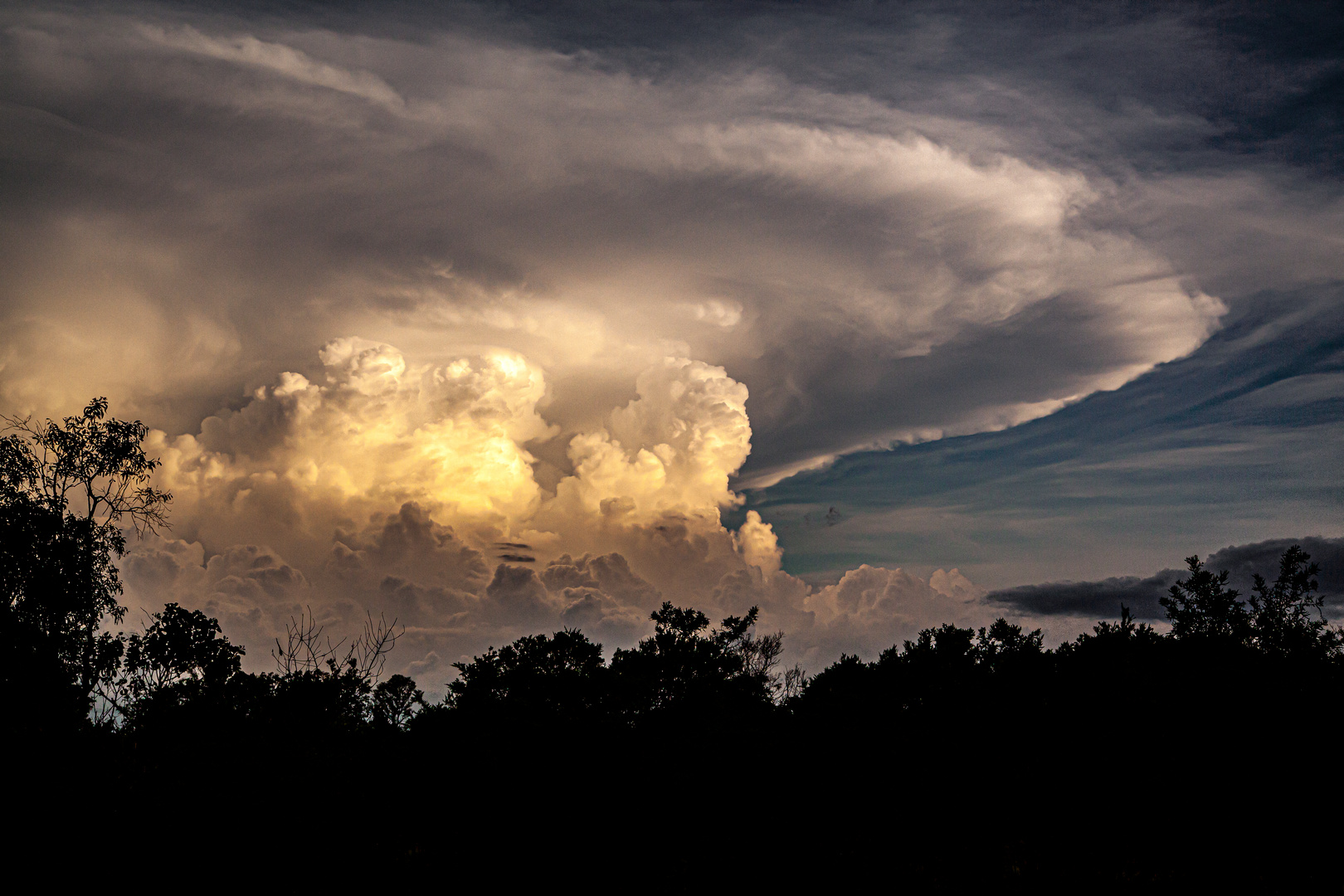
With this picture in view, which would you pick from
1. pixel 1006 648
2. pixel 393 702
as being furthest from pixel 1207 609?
pixel 393 702

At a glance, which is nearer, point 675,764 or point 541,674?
point 675,764

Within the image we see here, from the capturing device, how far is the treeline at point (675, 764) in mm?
19312

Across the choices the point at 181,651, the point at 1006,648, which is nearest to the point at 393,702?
the point at 181,651

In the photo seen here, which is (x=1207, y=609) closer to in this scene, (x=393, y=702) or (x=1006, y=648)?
(x=1006, y=648)

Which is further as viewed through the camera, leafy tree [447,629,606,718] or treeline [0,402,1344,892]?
leafy tree [447,629,606,718]

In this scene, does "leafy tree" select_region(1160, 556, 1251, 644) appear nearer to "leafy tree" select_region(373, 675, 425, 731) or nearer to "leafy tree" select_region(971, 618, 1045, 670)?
"leafy tree" select_region(971, 618, 1045, 670)

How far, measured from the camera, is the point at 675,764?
28062 mm

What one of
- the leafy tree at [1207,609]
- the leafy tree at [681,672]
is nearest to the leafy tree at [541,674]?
the leafy tree at [681,672]

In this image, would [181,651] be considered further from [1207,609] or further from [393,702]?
[1207,609]

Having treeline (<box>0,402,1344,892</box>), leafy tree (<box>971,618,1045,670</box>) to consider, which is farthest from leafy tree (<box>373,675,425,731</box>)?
leafy tree (<box>971,618,1045,670</box>)

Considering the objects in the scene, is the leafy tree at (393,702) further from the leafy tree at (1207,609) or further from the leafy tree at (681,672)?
the leafy tree at (1207,609)

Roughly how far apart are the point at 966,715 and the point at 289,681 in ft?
73.2

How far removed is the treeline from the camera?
1931 centimetres

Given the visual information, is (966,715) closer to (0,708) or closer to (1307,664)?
(1307,664)
